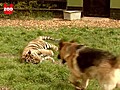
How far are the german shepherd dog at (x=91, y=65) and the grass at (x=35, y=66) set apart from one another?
0.63 metres

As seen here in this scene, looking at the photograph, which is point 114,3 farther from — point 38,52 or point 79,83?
point 79,83

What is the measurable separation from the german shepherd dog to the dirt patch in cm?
791

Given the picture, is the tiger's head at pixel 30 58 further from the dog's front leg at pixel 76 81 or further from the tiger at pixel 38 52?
the dog's front leg at pixel 76 81

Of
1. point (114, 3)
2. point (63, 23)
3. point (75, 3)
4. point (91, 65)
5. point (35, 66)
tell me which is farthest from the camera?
point (75, 3)

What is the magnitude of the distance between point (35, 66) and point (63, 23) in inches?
293

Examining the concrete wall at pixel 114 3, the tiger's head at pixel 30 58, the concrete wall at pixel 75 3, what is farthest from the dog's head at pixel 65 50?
the concrete wall at pixel 75 3

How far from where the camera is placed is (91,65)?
4.82 m

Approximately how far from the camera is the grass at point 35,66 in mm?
5922

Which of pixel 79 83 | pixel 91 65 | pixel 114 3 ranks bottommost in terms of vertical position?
pixel 79 83

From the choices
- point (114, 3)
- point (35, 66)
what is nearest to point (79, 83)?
point (35, 66)

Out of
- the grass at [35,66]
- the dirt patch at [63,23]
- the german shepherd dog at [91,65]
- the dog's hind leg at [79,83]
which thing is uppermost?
the german shepherd dog at [91,65]

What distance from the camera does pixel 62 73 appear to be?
6.48m

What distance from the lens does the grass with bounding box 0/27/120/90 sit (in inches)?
233

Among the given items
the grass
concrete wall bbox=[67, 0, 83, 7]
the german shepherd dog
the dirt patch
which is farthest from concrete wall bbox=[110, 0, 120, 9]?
the german shepherd dog
